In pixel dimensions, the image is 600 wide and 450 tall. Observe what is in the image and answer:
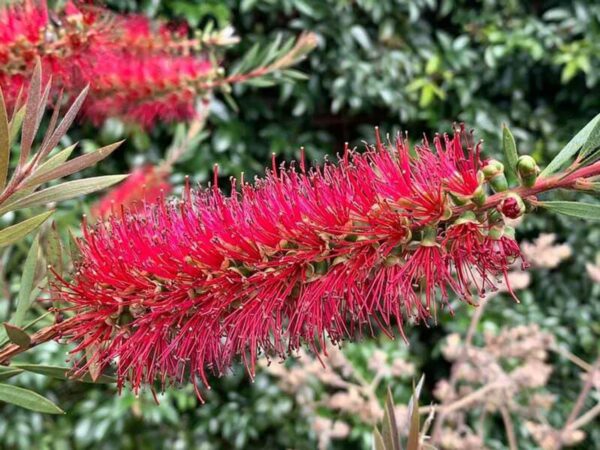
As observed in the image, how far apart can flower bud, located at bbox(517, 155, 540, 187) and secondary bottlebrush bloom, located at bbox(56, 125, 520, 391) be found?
31 millimetres

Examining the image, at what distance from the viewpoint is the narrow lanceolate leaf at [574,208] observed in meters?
0.42

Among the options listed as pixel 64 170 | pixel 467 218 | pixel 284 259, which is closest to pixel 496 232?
pixel 467 218

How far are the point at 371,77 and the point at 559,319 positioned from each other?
0.92 m

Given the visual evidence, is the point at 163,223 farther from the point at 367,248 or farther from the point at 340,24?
the point at 340,24

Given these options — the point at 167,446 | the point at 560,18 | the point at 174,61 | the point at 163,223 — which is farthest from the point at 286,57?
the point at 560,18

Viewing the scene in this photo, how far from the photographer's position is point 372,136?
2070mm

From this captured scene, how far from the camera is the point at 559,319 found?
83.0 inches

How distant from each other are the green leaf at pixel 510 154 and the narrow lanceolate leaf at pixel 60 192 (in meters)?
0.27

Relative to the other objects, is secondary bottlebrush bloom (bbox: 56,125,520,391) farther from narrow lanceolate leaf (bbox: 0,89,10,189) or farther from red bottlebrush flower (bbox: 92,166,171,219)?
red bottlebrush flower (bbox: 92,166,171,219)

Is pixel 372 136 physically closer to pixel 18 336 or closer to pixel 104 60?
pixel 104 60

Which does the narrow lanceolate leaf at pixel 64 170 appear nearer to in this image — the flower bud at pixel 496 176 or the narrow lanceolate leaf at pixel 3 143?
the narrow lanceolate leaf at pixel 3 143

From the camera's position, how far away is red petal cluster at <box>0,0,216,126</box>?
0.76 m

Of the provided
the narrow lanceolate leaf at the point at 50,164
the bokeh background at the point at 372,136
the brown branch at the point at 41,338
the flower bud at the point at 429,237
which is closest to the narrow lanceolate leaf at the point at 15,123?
the narrow lanceolate leaf at the point at 50,164

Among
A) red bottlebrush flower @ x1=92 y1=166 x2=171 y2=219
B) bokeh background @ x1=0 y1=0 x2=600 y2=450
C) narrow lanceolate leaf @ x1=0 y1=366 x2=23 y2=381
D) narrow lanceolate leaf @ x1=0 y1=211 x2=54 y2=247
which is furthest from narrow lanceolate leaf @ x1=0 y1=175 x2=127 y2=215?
bokeh background @ x1=0 y1=0 x2=600 y2=450
